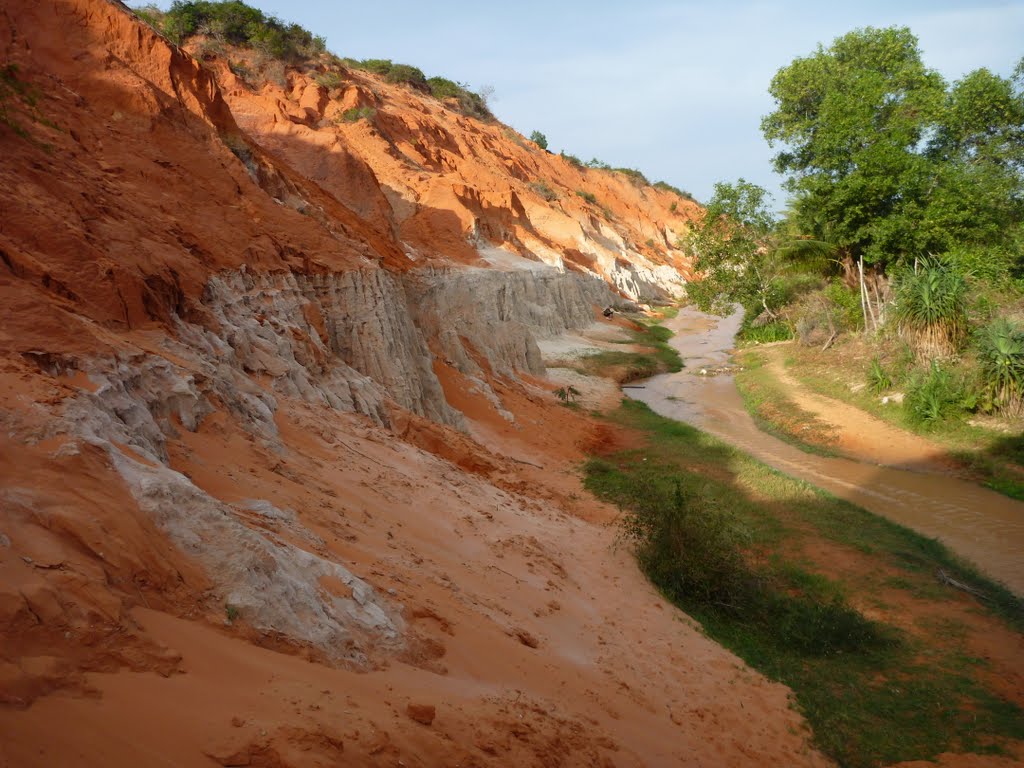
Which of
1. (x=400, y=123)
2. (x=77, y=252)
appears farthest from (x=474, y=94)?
(x=77, y=252)

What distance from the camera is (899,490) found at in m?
14.6

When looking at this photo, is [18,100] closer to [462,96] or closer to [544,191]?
[544,191]

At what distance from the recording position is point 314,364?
11.5m

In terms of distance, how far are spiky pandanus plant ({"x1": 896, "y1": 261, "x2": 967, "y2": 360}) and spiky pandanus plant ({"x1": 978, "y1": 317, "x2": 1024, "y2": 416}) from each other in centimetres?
210

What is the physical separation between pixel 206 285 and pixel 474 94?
63.0 m

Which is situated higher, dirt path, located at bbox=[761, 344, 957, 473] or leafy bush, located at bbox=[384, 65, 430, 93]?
→ leafy bush, located at bbox=[384, 65, 430, 93]

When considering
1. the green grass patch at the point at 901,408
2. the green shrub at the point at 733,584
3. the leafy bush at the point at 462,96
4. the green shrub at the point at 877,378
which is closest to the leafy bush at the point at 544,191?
the leafy bush at the point at 462,96

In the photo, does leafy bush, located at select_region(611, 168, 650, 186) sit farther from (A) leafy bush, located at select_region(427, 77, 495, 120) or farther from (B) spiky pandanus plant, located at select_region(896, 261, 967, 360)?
(B) spiky pandanus plant, located at select_region(896, 261, 967, 360)

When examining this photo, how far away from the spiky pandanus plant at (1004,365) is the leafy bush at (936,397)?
61 cm

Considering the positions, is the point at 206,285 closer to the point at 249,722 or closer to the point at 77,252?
the point at 77,252

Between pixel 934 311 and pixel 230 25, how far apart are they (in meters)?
36.4

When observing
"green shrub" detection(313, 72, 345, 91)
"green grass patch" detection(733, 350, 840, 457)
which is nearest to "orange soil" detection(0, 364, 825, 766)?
"green grass patch" detection(733, 350, 840, 457)

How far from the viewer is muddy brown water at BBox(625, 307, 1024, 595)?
37.8 ft

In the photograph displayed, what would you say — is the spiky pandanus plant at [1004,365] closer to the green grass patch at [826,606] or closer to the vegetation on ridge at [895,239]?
the vegetation on ridge at [895,239]
